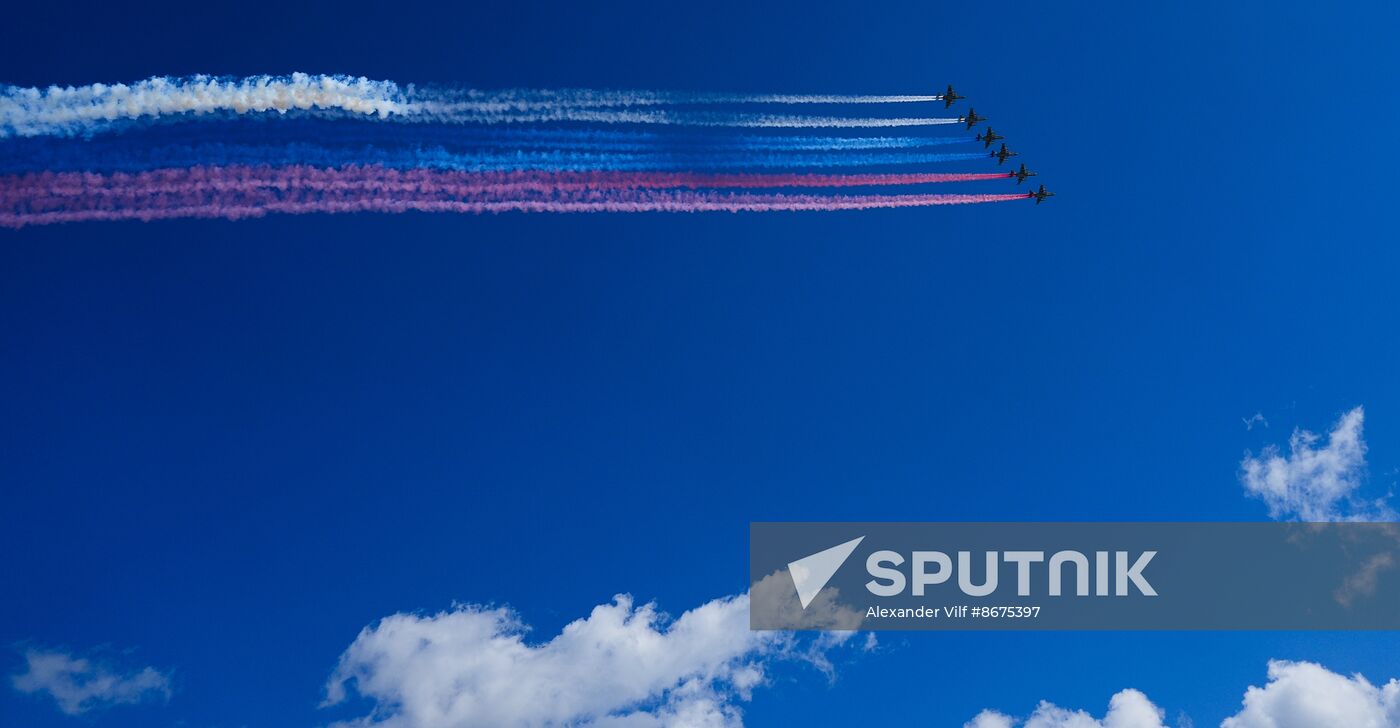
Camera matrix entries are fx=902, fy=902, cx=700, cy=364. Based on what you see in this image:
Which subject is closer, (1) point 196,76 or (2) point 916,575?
(1) point 196,76

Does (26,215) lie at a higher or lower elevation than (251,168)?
lower

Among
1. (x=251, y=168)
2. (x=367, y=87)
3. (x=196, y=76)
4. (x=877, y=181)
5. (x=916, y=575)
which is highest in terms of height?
(x=877, y=181)

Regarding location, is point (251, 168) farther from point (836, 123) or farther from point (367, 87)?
point (836, 123)

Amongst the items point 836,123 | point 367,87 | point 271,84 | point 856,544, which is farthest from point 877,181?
point 271,84

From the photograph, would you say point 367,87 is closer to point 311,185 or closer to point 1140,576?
point 311,185

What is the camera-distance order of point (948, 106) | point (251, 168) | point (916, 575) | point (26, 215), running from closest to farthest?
point (26, 215)
point (251, 168)
point (916, 575)
point (948, 106)

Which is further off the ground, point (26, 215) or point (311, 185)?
point (311, 185)

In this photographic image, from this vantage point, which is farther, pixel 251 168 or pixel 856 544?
pixel 856 544

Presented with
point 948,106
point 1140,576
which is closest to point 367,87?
point 948,106

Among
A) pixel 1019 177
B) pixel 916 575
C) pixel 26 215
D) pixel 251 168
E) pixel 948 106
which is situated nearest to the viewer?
pixel 26 215
